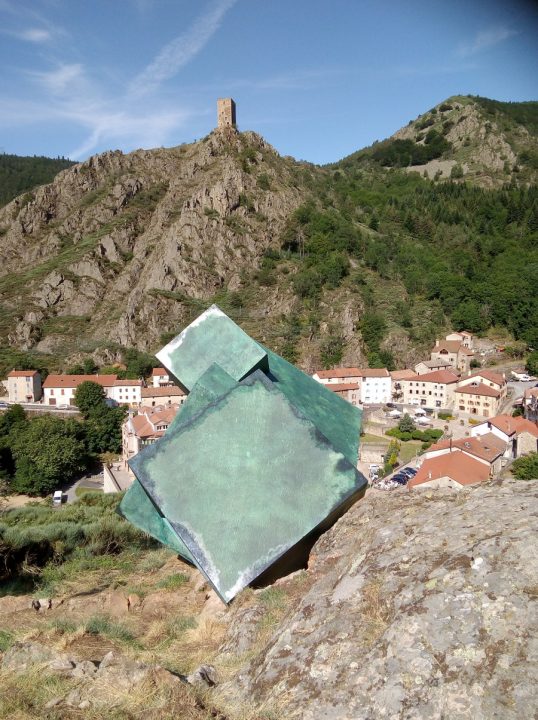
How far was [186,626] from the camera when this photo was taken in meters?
6.46

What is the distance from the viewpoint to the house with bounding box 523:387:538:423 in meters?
42.2

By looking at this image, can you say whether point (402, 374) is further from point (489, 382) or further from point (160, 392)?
point (160, 392)

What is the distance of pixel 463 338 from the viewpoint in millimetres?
61062

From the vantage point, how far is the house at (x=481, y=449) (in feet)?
102

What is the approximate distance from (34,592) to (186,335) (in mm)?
4877

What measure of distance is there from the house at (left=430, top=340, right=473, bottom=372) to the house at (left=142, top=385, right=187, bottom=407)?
94.9ft

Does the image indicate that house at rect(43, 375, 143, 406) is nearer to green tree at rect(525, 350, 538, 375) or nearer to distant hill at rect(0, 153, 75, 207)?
green tree at rect(525, 350, 538, 375)

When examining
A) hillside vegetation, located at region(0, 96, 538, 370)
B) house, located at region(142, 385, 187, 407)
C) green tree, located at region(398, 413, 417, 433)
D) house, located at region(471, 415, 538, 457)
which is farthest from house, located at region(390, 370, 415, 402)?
house, located at region(142, 385, 187, 407)

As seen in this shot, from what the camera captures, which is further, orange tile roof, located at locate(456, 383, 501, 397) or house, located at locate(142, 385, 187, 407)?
house, located at locate(142, 385, 187, 407)

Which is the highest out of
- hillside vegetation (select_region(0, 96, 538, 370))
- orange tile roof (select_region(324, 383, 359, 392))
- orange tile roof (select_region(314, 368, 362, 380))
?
hillside vegetation (select_region(0, 96, 538, 370))

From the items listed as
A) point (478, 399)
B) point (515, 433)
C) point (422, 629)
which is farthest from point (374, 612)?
point (478, 399)

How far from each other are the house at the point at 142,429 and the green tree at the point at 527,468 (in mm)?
22947

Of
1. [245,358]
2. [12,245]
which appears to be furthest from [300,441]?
[12,245]

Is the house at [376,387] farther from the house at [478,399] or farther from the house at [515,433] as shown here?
the house at [515,433]
